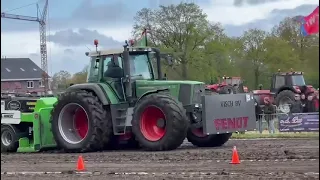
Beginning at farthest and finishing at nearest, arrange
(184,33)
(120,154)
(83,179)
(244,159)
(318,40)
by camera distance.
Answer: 1. (184,33)
2. (120,154)
3. (244,159)
4. (83,179)
5. (318,40)

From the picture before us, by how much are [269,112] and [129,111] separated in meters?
7.82

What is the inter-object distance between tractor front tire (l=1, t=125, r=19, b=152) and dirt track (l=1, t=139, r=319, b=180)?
74.0 inches

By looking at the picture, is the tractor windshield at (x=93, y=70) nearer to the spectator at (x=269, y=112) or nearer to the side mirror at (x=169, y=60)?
the side mirror at (x=169, y=60)

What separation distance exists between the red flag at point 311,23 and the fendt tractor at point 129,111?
11.3m

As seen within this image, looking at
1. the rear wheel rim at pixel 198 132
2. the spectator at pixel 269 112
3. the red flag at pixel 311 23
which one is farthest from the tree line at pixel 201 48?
the red flag at pixel 311 23

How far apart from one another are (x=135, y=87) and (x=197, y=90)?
1.51 m

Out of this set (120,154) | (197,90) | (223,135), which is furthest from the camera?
(223,135)

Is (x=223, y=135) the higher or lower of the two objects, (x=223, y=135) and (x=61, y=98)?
the lower

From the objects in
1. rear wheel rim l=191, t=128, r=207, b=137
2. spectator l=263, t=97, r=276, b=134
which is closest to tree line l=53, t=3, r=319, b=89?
rear wheel rim l=191, t=128, r=207, b=137

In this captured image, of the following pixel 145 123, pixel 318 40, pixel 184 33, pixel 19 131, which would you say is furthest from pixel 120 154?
pixel 318 40

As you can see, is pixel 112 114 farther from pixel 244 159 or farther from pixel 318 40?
pixel 318 40

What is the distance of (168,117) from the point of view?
14.4 meters

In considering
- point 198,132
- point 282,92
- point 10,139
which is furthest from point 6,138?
point 282,92

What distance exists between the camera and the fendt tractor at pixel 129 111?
14773 mm
